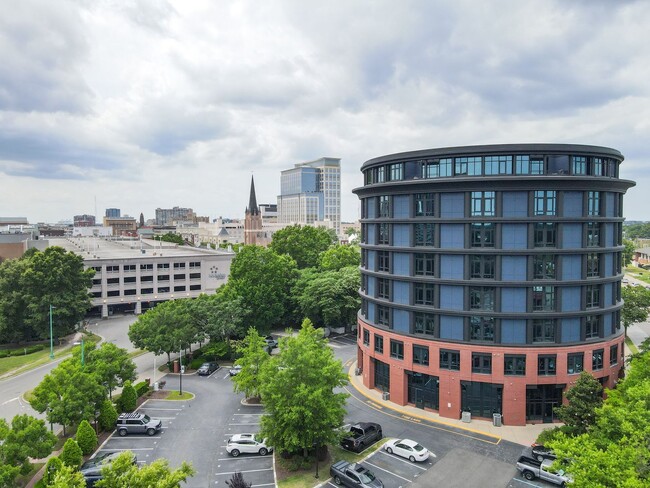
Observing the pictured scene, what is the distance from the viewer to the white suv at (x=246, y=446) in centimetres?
3525

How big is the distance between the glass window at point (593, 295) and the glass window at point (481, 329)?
9.68 m

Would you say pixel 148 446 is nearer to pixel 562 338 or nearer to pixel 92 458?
pixel 92 458

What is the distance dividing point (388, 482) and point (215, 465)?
1302cm

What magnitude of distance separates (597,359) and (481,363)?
37.1 ft

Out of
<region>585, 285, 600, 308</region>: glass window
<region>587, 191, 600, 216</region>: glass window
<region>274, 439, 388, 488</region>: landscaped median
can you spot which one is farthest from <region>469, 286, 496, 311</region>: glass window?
<region>274, 439, 388, 488</region>: landscaped median

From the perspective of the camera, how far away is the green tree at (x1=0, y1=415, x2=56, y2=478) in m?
26.8

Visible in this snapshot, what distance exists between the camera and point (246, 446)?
116 feet

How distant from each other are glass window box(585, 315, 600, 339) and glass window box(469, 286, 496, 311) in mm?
9191

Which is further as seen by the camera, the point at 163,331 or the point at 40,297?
the point at 40,297

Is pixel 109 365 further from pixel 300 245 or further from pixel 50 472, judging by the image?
pixel 300 245

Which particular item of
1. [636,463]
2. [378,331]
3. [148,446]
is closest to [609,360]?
[378,331]

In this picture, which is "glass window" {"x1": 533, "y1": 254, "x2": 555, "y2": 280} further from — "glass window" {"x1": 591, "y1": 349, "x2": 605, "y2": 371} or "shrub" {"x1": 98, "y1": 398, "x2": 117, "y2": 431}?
"shrub" {"x1": 98, "y1": 398, "x2": 117, "y2": 431}

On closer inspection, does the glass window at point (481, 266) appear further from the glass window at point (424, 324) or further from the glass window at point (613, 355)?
the glass window at point (613, 355)

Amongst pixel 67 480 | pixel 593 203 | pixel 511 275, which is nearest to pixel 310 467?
pixel 67 480
